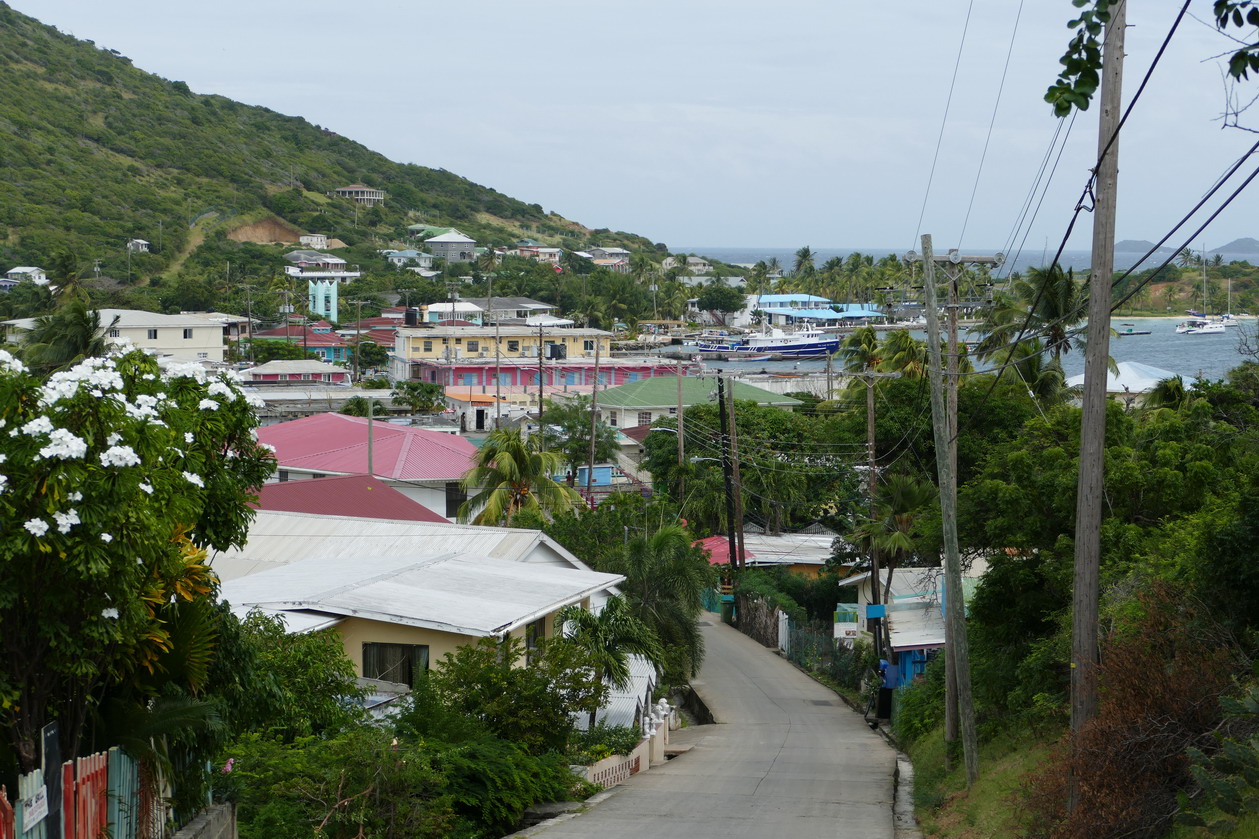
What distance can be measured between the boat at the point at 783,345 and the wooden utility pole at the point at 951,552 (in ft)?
515

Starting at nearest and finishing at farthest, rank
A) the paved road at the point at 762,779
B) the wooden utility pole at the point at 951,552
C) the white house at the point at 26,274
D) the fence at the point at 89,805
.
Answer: the fence at the point at 89,805 < the paved road at the point at 762,779 < the wooden utility pole at the point at 951,552 < the white house at the point at 26,274

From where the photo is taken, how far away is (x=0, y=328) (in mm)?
72562

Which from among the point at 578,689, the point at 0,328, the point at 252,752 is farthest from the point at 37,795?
the point at 0,328

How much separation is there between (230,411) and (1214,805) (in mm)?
8812

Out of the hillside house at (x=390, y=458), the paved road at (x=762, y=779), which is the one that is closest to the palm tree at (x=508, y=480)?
the hillside house at (x=390, y=458)

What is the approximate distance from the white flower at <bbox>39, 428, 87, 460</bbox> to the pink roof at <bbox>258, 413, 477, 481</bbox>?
4052cm

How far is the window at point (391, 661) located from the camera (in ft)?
67.8

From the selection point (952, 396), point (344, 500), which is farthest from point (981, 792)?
point (344, 500)

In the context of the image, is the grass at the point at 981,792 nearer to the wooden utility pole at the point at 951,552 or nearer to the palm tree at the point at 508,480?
the wooden utility pole at the point at 951,552

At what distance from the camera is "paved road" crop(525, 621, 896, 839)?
17734 millimetres

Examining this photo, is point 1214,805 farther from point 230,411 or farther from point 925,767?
point 925,767

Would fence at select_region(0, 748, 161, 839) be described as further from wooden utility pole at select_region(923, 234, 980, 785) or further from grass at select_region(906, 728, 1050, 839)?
wooden utility pole at select_region(923, 234, 980, 785)

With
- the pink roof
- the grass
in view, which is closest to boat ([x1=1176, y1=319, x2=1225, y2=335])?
the pink roof

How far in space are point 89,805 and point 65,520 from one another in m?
2.79
